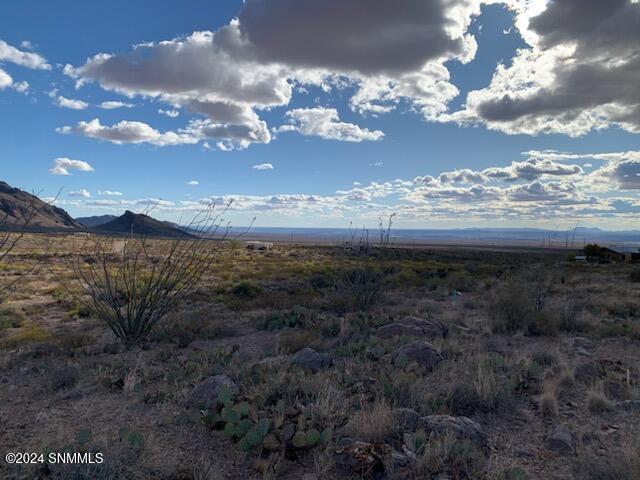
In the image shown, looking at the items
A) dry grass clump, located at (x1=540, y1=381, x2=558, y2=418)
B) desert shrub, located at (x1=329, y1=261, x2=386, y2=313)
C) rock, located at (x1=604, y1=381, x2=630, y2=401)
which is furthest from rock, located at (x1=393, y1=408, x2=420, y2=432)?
desert shrub, located at (x1=329, y1=261, x2=386, y2=313)

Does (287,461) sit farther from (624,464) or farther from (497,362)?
(497,362)

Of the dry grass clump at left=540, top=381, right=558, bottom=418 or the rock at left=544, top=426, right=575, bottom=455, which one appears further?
the dry grass clump at left=540, top=381, right=558, bottom=418

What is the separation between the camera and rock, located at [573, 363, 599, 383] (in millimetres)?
6816

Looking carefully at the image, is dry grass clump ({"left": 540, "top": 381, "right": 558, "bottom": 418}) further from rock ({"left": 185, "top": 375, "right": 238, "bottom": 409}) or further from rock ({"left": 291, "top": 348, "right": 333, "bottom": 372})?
rock ({"left": 185, "top": 375, "right": 238, "bottom": 409})

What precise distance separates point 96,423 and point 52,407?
1.02 m

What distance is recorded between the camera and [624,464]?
3.95 m

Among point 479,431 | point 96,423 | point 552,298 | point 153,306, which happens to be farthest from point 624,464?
point 552,298

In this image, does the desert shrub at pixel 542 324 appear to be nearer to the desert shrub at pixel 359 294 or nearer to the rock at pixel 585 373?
the rock at pixel 585 373

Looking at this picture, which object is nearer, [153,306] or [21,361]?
[21,361]

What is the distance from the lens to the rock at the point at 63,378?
6.56 meters

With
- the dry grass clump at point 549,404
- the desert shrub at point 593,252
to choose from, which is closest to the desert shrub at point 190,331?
the dry grass clump at point 549,404

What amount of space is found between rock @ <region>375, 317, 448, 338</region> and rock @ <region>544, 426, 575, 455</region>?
4.84 metres

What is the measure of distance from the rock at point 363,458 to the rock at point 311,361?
283 centimetres

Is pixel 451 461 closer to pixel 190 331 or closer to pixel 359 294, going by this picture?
pixel 190 331
